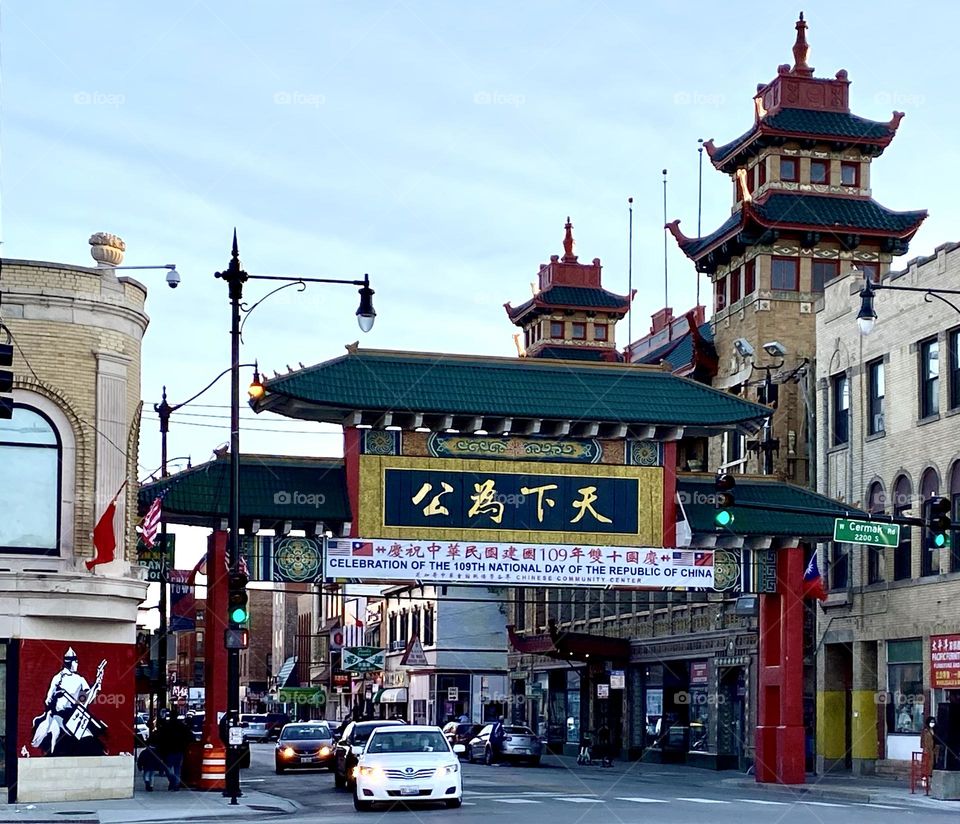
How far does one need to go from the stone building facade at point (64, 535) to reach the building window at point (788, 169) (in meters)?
32.0

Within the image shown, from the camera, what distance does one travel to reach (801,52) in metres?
62.5

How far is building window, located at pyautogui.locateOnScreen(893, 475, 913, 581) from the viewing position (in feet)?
151

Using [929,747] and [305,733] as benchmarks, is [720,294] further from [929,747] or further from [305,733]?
[929,747]

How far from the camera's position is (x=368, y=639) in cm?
10981

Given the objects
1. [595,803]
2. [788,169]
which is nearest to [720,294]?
[788,169]

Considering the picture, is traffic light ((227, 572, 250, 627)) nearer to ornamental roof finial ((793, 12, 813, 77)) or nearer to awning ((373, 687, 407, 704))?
ornamental roof finial ((793, 12, 813, 77))

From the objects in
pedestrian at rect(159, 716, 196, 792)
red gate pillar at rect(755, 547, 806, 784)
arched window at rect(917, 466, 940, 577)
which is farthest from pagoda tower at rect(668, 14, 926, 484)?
pedestrian at rect(159, 716, 196, 792)

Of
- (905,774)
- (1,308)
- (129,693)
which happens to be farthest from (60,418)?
(905,774)

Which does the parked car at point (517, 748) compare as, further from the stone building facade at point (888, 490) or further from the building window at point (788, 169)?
the building window at point (788, 169)

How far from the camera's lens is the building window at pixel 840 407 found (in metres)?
50.5

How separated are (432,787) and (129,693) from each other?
7786 mm

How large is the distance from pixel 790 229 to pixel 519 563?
22.2 metres

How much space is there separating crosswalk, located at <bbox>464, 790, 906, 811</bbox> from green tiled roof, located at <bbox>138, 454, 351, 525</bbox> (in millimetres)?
8045

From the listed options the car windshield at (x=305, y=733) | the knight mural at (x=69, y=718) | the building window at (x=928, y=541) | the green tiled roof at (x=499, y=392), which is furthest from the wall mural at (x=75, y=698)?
the building window at (x=928, y=541)
